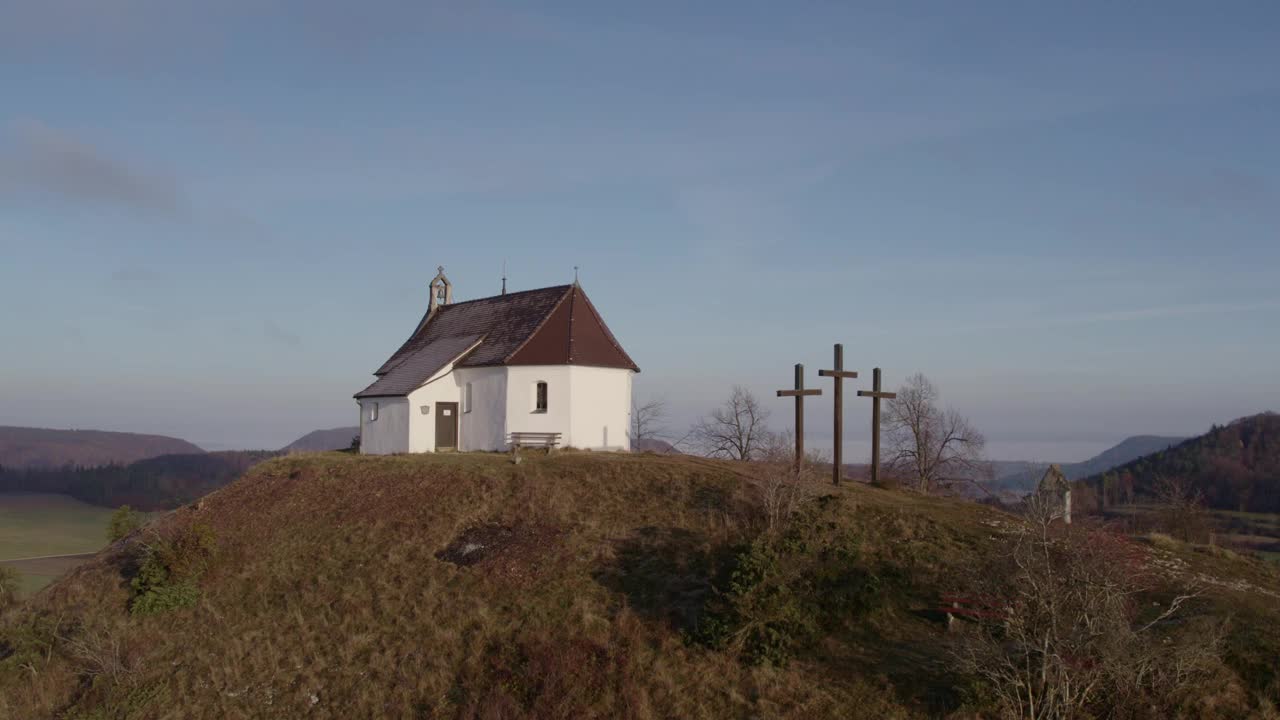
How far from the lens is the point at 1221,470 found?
8625cm

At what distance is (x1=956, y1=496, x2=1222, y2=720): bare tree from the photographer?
1382 cm

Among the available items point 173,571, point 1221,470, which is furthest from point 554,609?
point 1221,470

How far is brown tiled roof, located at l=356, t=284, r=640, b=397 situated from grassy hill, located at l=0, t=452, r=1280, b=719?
297 inches

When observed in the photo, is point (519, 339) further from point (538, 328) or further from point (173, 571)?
point (173, 571)

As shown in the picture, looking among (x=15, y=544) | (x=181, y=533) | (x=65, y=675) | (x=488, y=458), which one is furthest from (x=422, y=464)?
(x=15, y=544)

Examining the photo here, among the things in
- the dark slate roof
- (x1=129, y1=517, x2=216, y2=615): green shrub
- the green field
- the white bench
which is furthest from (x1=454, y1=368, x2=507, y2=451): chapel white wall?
the green field

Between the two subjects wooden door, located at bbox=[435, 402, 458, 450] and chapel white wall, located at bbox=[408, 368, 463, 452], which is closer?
chapel white wall, located at bbox=[408, 368, 463, 452]

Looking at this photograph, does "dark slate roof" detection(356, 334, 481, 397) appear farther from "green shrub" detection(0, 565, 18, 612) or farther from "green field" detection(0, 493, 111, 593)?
"green field" detection(0, 493, 111, 593)

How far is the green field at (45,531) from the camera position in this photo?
195 ft

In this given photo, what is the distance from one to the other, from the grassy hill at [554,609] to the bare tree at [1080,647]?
97cm

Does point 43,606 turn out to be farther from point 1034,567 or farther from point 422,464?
point 1034,567

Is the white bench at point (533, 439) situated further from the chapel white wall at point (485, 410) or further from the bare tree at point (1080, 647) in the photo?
the bare tree at point (1080, 647)

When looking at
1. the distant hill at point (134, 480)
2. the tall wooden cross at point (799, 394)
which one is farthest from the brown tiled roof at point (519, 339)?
the distant hill at point (134, 480)

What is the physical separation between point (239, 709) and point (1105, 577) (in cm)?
1799
